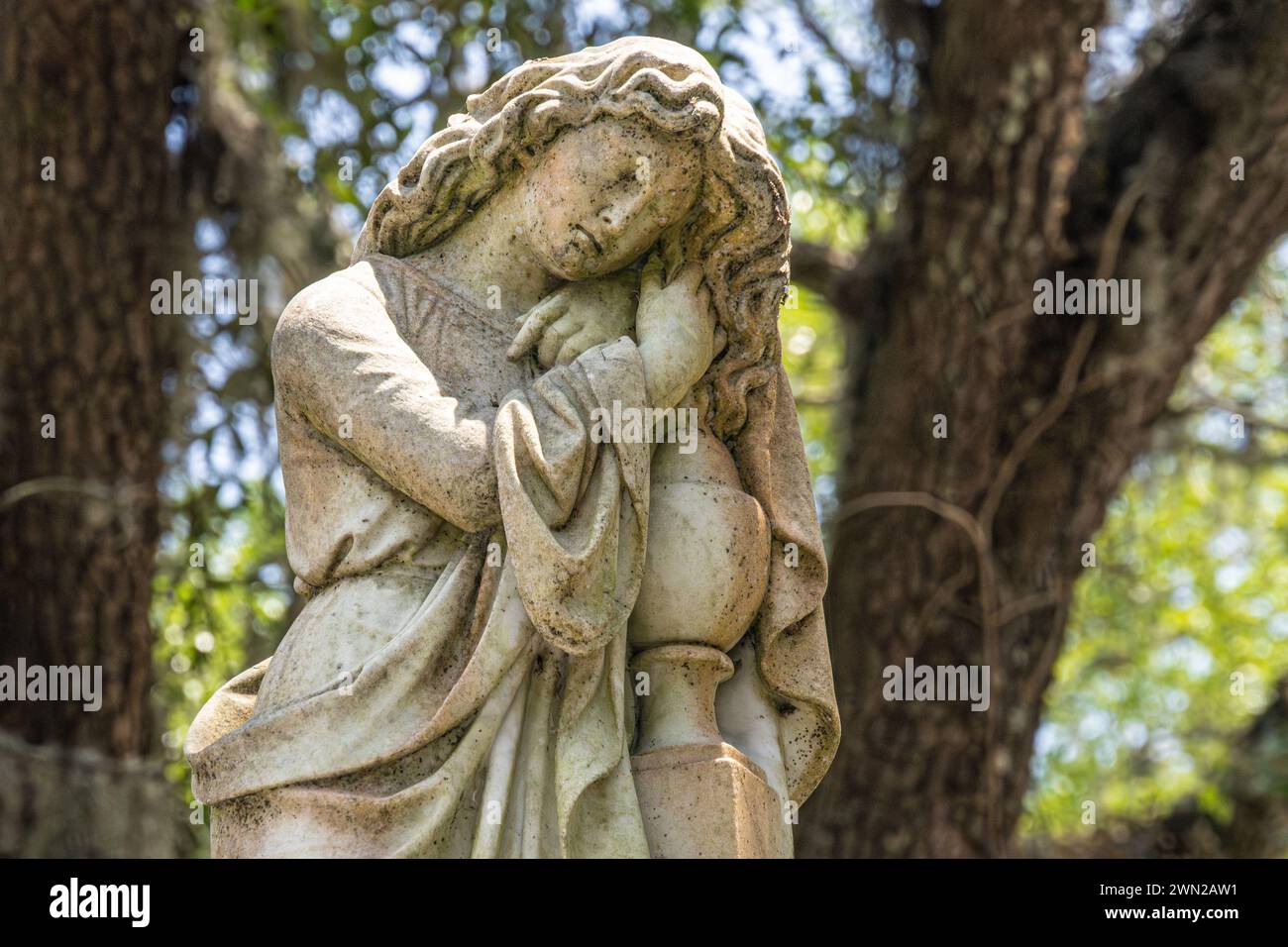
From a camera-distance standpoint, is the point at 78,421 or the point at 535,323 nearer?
the point at 535,323

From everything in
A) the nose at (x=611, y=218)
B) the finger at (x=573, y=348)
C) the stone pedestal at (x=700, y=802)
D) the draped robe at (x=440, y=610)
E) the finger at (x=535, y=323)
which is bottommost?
the stone pedestal at (x=700, y=802)

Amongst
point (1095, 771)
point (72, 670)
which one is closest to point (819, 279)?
point (72, 670)

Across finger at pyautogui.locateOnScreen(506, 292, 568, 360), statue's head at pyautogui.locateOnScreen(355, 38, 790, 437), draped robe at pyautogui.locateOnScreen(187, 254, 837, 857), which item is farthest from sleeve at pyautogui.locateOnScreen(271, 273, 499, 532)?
statue's head at pyautogui.locateOnScreen(355, 38, 790, 437)

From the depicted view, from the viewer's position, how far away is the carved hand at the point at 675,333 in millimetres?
4527

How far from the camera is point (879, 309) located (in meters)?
9.43

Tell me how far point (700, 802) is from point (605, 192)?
125 cm

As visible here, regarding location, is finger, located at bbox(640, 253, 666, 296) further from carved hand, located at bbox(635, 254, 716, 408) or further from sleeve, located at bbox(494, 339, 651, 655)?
sleeve, located at bbox(494, 339, 651, 655)

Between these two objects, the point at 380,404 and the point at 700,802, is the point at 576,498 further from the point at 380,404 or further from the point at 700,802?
the point at 700,802

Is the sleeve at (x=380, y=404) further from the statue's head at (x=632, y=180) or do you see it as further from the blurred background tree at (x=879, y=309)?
the blurred background tree at (x=879, y=309)

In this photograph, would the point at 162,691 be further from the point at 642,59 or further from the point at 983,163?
the point at 642,59

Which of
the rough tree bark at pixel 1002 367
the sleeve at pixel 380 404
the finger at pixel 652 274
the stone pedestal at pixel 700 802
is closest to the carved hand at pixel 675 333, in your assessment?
the finger at pixel 652 274

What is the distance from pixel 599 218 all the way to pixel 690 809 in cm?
121

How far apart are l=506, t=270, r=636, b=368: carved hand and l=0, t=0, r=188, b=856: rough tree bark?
3892mm

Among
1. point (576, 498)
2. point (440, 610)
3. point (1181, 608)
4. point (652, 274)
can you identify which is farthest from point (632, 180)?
point (1181, 608)
